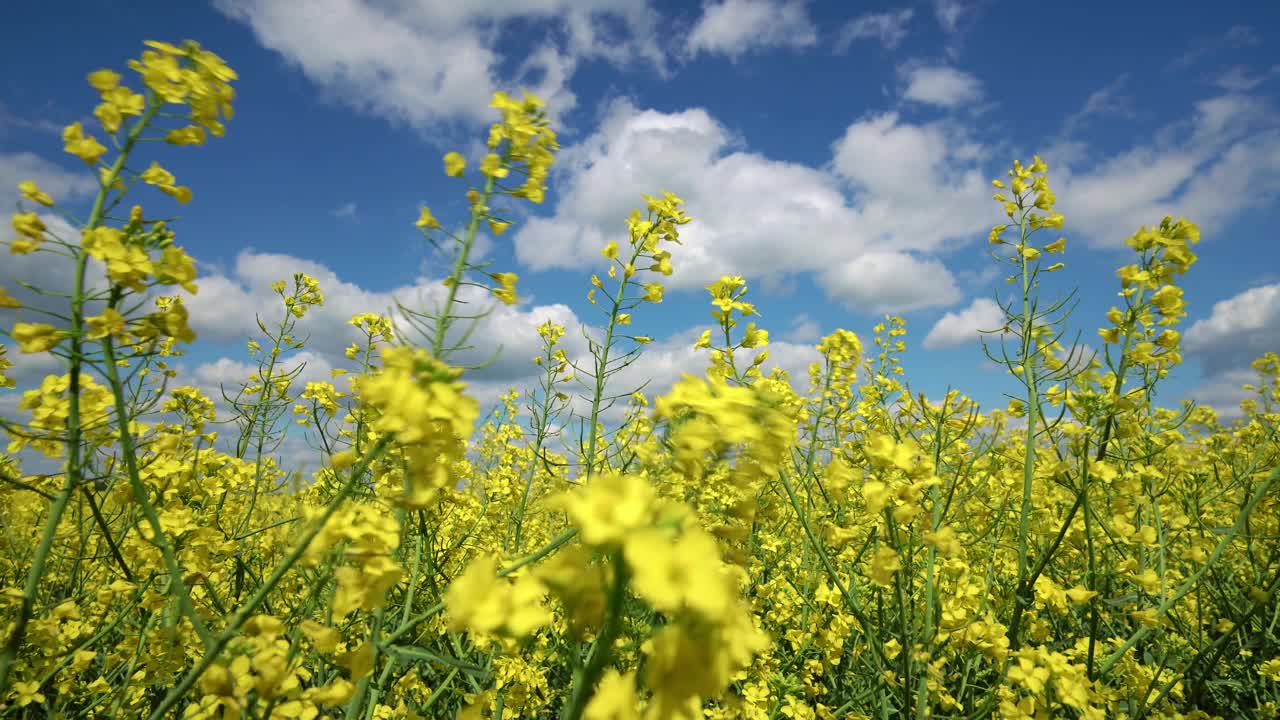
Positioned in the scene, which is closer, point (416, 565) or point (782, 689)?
point (416, 565)

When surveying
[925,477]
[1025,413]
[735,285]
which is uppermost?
[735,285]

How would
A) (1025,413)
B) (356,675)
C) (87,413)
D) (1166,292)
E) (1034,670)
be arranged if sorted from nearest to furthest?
(356,675) → (87,413) → (1034,670) → (1166,292) → (1025,413)

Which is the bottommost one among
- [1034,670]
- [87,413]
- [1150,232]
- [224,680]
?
[224,680]

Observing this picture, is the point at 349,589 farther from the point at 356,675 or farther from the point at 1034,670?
the point at 1034,670

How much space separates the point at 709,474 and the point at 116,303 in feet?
5.45

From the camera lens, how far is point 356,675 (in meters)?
1.60

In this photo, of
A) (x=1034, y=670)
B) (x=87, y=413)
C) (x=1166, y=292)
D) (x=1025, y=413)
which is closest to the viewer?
(x=87, y=413)

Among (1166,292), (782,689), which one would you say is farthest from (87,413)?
(1166,292)

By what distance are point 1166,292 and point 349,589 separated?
12.5 ft

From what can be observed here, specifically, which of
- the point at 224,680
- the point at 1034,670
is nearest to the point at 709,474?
the point at 224,680

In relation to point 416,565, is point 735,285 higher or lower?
higher

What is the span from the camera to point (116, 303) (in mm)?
1609

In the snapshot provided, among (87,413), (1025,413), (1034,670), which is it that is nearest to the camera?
(87,413)

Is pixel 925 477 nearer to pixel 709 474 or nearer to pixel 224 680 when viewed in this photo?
pixel 709 474
